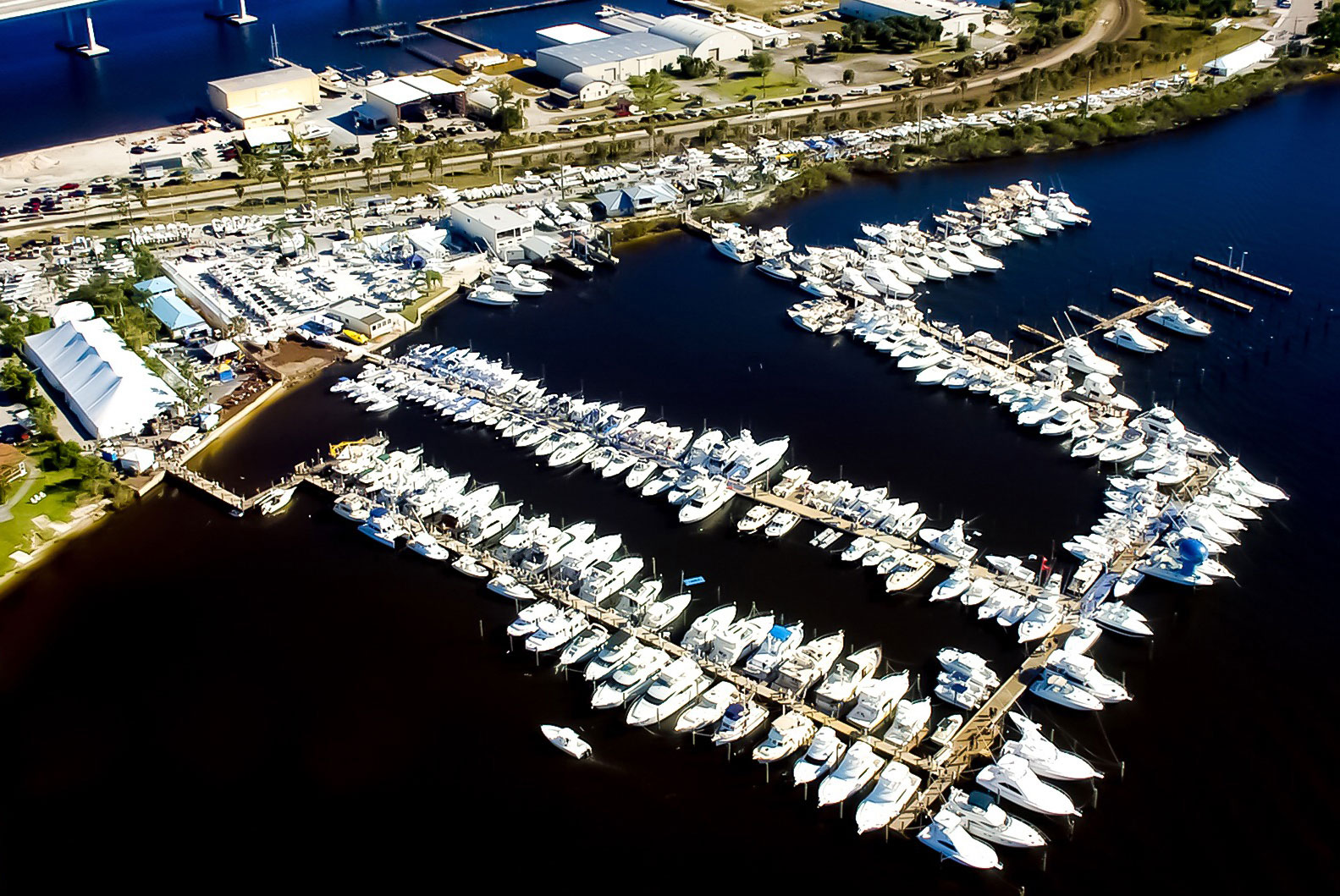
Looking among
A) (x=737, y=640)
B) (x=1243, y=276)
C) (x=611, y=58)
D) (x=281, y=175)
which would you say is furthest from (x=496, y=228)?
(x=1243, y=276)

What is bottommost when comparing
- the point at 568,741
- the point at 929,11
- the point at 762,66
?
the point at 568,741

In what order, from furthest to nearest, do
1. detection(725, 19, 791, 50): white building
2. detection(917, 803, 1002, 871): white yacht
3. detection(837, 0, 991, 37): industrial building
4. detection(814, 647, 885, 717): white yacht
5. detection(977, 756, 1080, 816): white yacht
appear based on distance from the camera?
detection(837, 0, 991, 37): industrial building → detection(725, 19, 791, 50): white building → detection(814, 647, 885, 717): white yacht → detection(977, 756, 1080, 816): white yacht → detection(917, 803, 1002, 871): white yacht

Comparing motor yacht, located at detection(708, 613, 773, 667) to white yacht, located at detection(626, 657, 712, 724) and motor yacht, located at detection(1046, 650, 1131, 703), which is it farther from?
motor yacht, located at detection(1046, 650, 1131, 703)

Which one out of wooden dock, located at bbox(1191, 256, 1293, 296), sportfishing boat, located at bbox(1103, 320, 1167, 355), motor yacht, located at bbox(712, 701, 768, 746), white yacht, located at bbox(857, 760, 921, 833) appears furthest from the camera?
wooden dock, located at bbox(1191, 256, 1293, 296)

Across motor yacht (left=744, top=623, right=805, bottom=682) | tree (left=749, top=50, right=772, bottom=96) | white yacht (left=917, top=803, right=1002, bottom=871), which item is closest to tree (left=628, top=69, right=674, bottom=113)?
tree (left=749, top=50, right=772, bottom=96)

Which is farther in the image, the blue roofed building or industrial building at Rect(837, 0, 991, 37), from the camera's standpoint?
industrial building at Rect(837, 0, 991, 37)

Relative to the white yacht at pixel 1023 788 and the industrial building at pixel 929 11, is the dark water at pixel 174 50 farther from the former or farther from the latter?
the white yacht at pixel 1023 788

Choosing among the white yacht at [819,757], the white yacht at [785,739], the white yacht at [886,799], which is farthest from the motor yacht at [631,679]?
the white yacht at [886,799]

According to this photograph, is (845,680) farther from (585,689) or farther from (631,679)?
(585,689)
